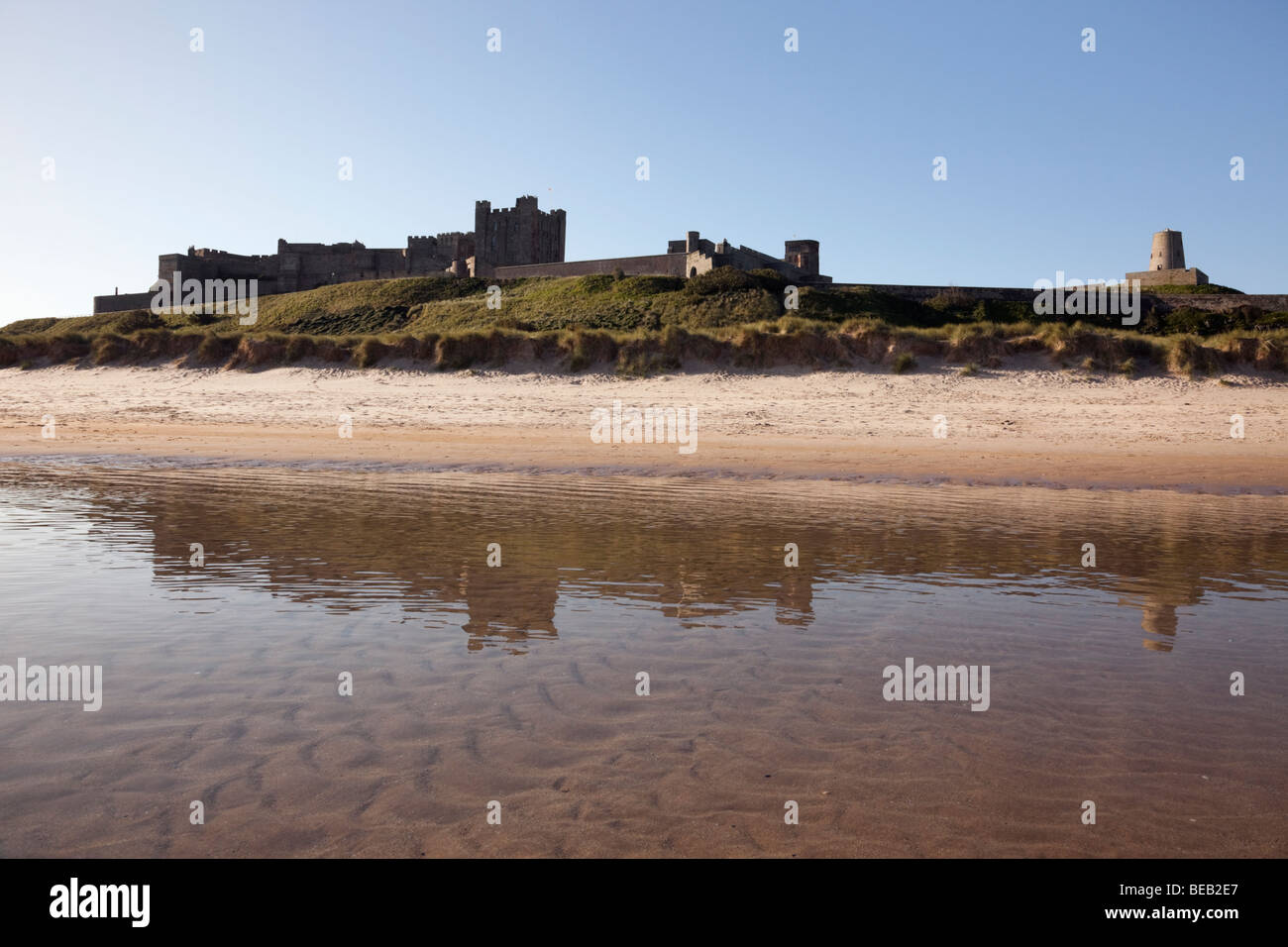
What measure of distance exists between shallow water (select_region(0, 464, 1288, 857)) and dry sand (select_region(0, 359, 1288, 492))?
7.10 metres

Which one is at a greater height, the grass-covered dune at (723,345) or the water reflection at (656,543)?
the grass-covered dune at (723,345)

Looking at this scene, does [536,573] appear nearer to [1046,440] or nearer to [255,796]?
[255,796]

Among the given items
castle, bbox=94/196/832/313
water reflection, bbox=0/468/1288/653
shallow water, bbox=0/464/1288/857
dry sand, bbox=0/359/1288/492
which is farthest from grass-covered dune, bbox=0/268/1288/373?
castle, bbox=94/196/832/313

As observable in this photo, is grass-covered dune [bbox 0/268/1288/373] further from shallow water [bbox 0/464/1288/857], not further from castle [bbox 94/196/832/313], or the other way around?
castle [bbox 94/196/832/313]

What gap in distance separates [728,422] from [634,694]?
56.5ft

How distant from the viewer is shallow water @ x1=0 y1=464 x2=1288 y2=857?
315cm

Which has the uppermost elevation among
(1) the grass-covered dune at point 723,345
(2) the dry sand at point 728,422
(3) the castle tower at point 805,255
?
(3) the castle tower at point 805,255

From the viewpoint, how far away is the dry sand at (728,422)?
1647cm

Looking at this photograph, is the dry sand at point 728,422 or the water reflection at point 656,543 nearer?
the water reflection at point 656,543

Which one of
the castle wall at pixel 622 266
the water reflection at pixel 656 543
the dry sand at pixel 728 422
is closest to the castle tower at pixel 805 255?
the castle wall at pixel 622 266

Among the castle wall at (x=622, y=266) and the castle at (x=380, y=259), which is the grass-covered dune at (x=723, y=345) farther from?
the castle at (x=380, y=259)

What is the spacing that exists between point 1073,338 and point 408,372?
19533 mm

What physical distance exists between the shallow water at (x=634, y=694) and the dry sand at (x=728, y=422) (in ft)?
23.3
